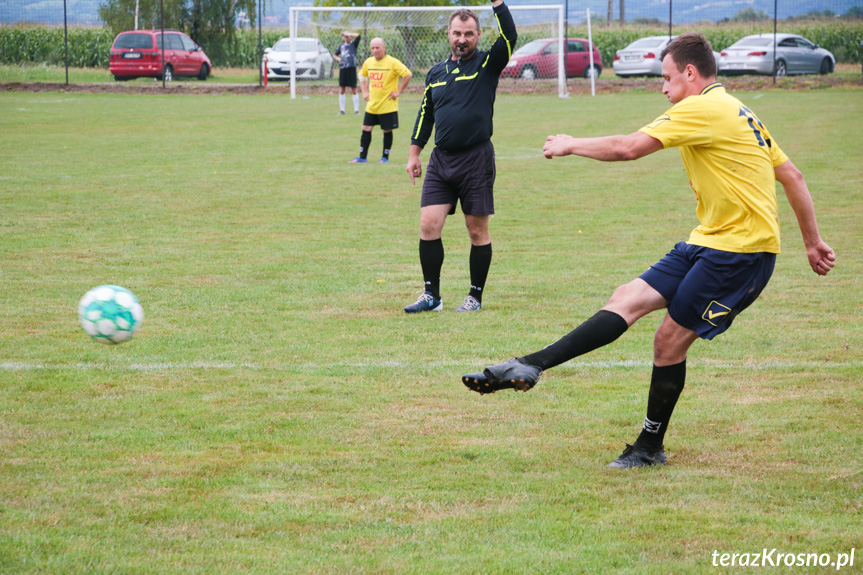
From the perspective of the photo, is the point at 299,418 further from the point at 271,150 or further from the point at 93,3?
the point at 93,3

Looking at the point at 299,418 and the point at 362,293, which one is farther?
the point at 362,293

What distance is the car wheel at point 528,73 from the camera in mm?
31844

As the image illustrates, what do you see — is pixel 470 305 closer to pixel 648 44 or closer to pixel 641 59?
pixel 641 59

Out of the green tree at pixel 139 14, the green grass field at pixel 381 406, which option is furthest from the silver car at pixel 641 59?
the green grass field at pixel 381 406

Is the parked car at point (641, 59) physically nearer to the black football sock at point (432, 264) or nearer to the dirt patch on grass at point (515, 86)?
the dirt patch on grass at point (515, 86)

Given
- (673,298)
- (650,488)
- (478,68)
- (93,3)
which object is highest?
(93,3)

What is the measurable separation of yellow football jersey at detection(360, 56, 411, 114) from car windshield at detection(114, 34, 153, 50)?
63.2 ft

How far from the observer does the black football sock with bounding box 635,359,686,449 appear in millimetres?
4098

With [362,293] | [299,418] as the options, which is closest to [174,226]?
[362,293]

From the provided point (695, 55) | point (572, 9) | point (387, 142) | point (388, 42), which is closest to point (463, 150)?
point (695, 55)

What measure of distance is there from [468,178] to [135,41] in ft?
93.8

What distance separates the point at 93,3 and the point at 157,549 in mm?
39305

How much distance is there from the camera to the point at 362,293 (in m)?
7.60

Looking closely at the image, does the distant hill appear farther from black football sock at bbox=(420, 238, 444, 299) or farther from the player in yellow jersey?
the player in yellow jersey
